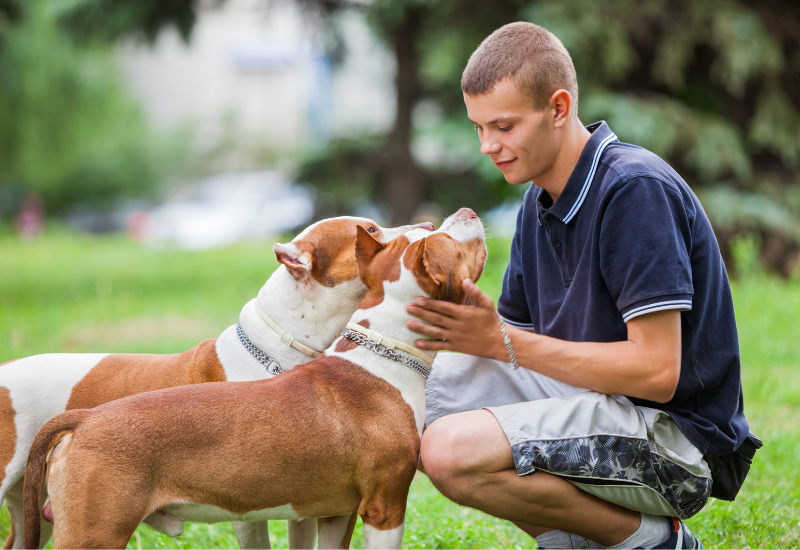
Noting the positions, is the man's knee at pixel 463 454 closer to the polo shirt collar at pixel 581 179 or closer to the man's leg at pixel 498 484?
the man's leg at pixel 498 484

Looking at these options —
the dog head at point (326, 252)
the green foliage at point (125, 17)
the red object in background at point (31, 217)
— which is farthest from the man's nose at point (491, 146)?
the red object in background at point (31, 217)

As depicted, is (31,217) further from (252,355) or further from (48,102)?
(252,355)

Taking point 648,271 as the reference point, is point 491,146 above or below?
above

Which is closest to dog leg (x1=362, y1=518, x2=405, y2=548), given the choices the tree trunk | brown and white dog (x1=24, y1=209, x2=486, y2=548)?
brown and white dog (x1=24, y1=209, x2=486, y2=548)

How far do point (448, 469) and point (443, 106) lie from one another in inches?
325

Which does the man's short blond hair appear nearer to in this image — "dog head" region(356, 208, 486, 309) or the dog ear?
"dog head" region(356, 208, 486, 309)

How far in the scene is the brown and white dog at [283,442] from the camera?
2258mm

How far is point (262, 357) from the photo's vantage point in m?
3.07

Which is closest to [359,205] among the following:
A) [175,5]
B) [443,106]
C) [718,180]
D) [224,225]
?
[443,106]

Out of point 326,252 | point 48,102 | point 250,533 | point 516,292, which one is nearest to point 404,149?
point 516,292

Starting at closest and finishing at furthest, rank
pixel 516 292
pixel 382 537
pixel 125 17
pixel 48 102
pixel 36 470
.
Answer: pixel 36 470
pixel 382 537
pixel 516 292
pixel 125 17
pixel 48 102

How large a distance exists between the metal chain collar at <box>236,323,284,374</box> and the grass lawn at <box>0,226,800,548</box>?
973 millimetres

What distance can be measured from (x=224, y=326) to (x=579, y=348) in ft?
18.9

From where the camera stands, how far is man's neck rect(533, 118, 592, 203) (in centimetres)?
294
